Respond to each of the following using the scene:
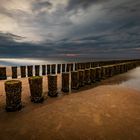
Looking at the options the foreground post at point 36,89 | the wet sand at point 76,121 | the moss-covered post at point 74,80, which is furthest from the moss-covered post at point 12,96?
the moss-covered post at point 74,80

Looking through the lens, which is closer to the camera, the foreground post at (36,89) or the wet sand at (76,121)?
the wet sand at (76,121)

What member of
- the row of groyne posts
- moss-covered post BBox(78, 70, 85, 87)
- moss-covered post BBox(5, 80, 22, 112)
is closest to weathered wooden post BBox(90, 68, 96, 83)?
the row of groyne posts

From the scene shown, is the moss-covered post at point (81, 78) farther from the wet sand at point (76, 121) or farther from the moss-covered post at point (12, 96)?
the moss-covered post at point (12, 96)

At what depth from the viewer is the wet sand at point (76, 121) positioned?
3.41 metres

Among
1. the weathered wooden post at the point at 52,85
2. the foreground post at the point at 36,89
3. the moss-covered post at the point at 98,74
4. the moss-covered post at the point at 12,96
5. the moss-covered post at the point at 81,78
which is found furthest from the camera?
the moss-covered post at the point at 98,74

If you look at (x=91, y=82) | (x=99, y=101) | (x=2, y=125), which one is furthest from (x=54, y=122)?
(x=91, y=82)

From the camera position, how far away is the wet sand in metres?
3.41

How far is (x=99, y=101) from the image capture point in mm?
5496

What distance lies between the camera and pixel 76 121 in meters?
4.02

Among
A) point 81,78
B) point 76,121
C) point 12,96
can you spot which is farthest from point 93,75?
point 12,96

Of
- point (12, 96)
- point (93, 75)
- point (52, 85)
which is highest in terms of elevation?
point (93, 75)

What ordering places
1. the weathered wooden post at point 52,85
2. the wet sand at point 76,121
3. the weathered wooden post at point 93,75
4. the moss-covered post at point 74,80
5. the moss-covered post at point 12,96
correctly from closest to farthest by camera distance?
1. the wet sand at point 76,121
2. the moss-covered post at point 12,96
3. the weathered wooden post at point 52,85
4. the moss-covered post at point 74,80
5. the weathered wooden post at point 93,75

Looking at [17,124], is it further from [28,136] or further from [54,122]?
[54,122]

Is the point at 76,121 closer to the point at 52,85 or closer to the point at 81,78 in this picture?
the point at 52,85
